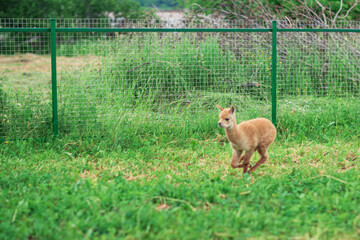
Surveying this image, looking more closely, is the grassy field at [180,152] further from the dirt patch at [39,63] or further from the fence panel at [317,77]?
the dirt patch at [39,63]

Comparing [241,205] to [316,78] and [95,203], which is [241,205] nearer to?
[95,203]

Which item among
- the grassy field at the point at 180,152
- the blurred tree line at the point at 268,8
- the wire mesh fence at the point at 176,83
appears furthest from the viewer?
the blurred tree line at the point at 268,8

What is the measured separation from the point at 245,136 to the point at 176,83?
274 centimetres

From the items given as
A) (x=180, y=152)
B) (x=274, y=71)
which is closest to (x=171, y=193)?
(x=180, y=152)

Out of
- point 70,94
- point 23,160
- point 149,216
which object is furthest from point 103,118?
point 149,216

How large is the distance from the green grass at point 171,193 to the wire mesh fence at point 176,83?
0.60 m

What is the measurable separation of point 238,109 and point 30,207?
4.31m

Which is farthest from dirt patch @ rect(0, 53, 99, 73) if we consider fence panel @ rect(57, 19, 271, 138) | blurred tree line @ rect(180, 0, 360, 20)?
blurred tree line @ rect(180, 0, 360, 20)

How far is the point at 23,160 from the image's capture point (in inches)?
229

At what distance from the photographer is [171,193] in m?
4.45

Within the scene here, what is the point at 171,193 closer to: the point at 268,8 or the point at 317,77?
the point at 317,77

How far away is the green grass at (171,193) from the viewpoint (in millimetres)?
3672

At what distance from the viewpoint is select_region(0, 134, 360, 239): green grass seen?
3672 millimetres

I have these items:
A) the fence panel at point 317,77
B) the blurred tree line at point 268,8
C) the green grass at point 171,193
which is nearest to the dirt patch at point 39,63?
the green grass at point 171,193
